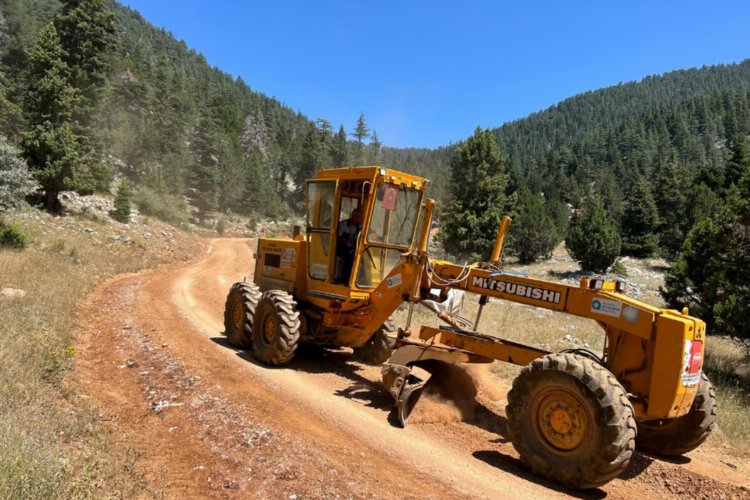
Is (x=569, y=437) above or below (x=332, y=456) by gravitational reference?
above

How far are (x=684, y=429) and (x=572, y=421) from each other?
5.73 ft

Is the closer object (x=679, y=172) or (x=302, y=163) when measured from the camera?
(x=679, y=172)

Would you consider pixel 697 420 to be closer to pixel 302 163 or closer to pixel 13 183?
pixel 13 183

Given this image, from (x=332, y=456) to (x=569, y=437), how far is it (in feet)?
8.33

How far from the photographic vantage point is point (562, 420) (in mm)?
5379

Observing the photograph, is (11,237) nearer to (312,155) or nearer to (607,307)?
(607,307)

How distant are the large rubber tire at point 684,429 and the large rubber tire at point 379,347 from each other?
474cm

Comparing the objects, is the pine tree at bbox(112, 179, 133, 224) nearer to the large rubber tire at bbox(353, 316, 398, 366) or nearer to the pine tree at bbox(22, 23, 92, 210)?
the pine tree at bbox(22, 23, 92, 210)

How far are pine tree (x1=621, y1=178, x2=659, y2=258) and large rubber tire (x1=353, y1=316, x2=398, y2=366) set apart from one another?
4718 centimetres

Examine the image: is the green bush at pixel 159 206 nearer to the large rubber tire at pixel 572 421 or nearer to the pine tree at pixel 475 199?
the pine tree at pixel 475 199

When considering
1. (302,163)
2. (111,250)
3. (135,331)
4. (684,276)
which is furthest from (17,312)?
(302,163)

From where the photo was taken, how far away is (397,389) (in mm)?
7156

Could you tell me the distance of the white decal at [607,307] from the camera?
558cm

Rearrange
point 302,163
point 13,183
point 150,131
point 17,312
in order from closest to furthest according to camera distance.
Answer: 1. point 17,312
2. point 13,183
3. point 150,131
4. point 302,163
